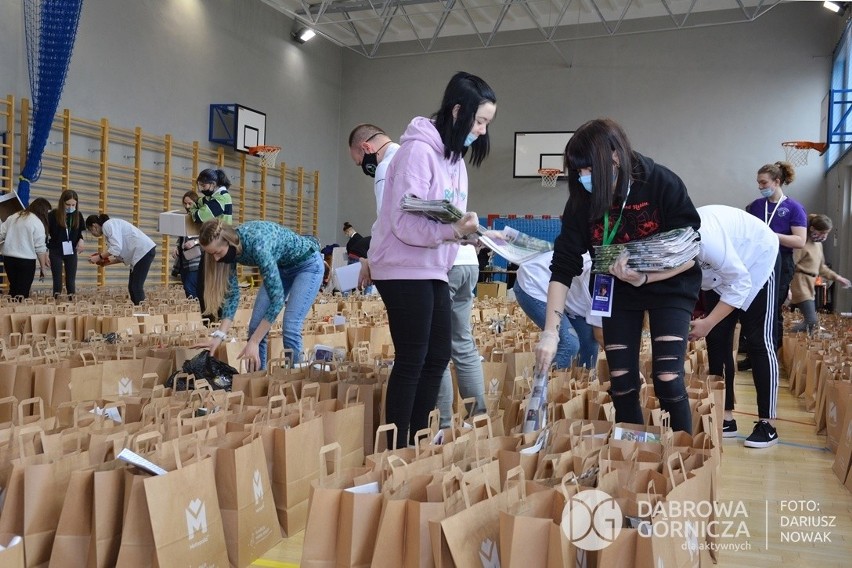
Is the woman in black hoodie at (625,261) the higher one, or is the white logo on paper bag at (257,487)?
the woman in black hoodie at (625,261)

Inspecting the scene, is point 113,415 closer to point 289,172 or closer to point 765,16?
point 289,172

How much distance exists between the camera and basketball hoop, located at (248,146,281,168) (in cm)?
1337

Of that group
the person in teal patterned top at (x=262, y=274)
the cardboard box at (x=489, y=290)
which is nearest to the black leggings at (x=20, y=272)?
the person in teal patterned top at (x=262, y=274)

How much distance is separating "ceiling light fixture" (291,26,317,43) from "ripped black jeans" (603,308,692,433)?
44.6 ft

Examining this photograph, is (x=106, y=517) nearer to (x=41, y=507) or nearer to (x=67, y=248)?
(x=41, y=507)

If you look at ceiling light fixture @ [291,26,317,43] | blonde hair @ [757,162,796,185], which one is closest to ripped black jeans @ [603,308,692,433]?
blonde hair @ [757,162,796,185]

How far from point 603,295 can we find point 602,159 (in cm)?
40

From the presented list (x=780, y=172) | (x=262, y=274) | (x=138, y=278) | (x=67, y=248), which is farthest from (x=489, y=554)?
(x=67, y=248)

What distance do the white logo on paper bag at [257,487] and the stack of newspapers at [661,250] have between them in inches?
43.2

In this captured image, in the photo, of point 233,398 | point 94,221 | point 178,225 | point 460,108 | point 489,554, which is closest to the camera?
point 489,554

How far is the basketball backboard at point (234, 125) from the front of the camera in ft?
41.6

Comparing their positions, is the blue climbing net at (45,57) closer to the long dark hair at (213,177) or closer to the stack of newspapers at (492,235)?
the long dark hair at (213,177)

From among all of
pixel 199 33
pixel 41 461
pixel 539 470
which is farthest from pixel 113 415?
pixel 199 33

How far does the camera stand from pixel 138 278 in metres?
6.55
